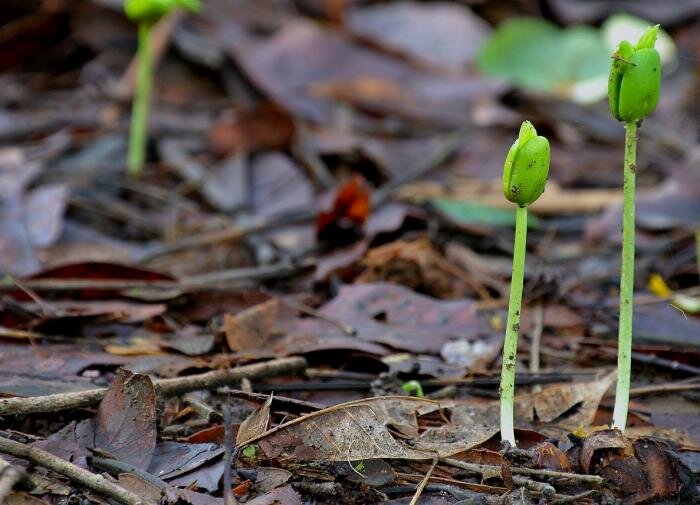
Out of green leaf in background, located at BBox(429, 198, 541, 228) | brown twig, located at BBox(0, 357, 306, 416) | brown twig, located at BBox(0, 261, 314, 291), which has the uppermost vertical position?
green leaf in background, located at BBox(429, 198, 541, 228)

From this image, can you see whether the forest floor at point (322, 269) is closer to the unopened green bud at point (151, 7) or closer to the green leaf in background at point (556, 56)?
the green leaf in background at point (556, 56)

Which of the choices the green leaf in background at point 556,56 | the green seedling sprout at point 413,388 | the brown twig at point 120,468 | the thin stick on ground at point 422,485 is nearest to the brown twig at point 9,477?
the brown twig at point 120,468

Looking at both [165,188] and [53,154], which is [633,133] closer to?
[165,188]

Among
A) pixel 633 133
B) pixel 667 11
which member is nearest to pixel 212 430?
pixel 633 133

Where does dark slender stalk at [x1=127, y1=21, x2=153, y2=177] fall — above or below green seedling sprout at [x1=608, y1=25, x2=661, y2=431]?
below

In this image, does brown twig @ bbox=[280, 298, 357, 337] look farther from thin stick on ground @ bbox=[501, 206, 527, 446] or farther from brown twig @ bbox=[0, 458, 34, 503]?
brown twig @ bbox=[0, 458, 34, 503]

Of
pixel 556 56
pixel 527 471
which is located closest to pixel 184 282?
pixel 527 471

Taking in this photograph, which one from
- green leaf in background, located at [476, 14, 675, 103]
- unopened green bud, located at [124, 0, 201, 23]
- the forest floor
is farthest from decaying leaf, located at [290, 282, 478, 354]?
green leaf in background, located at [476, 14, 675, 103]
